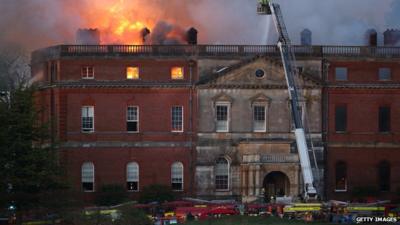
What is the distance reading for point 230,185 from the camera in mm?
89188

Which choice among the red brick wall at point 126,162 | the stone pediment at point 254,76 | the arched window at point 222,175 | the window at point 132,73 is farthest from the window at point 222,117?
the window at point 132,73

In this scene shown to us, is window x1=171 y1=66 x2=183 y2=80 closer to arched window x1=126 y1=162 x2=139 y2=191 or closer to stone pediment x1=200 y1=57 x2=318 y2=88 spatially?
stone pediment x1=200 y1=57 x2=318 y2=88

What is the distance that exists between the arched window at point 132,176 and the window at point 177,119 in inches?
142

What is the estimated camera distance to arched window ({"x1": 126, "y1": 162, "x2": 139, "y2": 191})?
89.4 metres

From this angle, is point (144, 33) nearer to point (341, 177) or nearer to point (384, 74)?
point (384, 74)

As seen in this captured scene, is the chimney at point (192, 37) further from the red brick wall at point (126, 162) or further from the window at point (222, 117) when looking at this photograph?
the red brick wall at point (126, 162)

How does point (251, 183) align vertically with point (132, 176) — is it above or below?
below

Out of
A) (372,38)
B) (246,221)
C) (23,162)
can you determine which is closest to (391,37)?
(372,38)

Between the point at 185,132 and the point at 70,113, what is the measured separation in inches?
306

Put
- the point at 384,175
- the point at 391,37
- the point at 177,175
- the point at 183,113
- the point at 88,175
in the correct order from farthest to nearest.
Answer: the point at 391,37 < the point at 384,175 < the point at 183,113 < the point at 177,175 < the point at 88,175

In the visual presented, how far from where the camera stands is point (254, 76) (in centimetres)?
8950

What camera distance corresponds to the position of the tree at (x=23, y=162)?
67188 mm

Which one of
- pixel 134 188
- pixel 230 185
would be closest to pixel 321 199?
pixel 230 185

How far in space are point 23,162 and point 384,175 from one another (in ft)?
105
